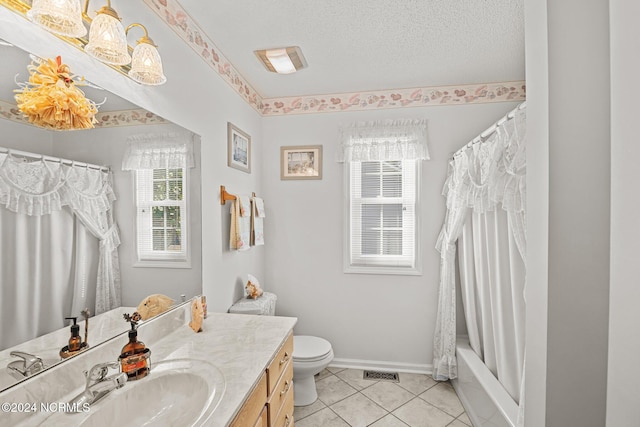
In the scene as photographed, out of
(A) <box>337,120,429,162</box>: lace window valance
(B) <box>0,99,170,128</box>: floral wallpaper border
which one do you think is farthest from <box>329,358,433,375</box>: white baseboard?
(B) <box>0,99,170,128</box>: floral wallpaper border

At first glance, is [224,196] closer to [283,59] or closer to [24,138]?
[283,59]

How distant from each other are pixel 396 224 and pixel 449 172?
0.65 metres

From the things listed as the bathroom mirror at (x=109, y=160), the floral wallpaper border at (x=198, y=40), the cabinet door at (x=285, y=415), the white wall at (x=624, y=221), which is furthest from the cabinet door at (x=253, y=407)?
the floral wallpaper border at (x=198, y=40)

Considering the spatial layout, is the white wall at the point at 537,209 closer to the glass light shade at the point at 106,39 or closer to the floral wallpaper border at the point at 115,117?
the glass light shade at the point at 106,39

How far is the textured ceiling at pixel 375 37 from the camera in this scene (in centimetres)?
160

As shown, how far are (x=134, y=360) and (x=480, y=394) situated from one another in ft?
6.50

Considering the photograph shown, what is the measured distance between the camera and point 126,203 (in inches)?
47.5

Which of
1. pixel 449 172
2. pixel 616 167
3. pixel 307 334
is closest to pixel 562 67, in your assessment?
pixel 616 167

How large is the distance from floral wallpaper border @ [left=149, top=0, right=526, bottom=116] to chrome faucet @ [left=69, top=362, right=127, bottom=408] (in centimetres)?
178

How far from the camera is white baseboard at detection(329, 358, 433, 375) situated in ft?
8.58

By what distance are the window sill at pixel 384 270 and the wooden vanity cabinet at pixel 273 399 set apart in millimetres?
1260

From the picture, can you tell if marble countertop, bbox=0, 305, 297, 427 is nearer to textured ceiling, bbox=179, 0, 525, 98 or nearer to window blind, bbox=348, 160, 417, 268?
window blind, bbox=348, 160, 417, 268

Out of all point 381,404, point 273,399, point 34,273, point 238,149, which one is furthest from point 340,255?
point 34,273

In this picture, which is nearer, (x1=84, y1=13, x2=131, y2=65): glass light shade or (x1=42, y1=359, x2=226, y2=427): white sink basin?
(x1=42, y1=359, x2=226, y2=427): white sink basin
